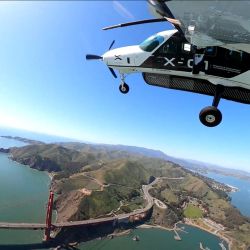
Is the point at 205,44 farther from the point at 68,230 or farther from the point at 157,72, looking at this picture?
the point at 68,230

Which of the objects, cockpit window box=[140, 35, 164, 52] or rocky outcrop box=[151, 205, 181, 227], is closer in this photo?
cockpit window box=[140, 35, 164, 52]

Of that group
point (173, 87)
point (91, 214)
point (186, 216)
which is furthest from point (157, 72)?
point (186, 216)

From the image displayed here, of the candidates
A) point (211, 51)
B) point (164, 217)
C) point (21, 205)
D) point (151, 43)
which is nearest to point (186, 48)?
point (211, 51)

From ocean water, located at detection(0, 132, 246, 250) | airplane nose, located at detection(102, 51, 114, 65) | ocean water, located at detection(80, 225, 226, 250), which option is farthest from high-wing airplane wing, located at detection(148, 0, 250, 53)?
ocean water, located at detection(80, 225, 226, 250)

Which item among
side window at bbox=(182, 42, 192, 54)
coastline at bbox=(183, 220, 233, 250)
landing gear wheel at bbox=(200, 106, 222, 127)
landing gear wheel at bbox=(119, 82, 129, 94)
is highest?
side window at bbox=(182, 42, 192, 54)

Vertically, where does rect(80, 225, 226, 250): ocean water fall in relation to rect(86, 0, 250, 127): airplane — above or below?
below

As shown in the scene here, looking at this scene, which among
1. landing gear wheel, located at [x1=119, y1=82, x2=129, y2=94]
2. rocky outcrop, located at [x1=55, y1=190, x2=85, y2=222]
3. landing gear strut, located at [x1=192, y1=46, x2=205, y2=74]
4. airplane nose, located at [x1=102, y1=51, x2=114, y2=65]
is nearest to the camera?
landing gear strut, located at [x1=192, y1=46, x2=205, y2=74]

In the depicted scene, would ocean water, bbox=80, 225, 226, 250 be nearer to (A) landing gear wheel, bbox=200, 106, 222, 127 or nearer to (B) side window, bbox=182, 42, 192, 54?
(A) landing gear wheel, bbox=200, 106, 222, 127
